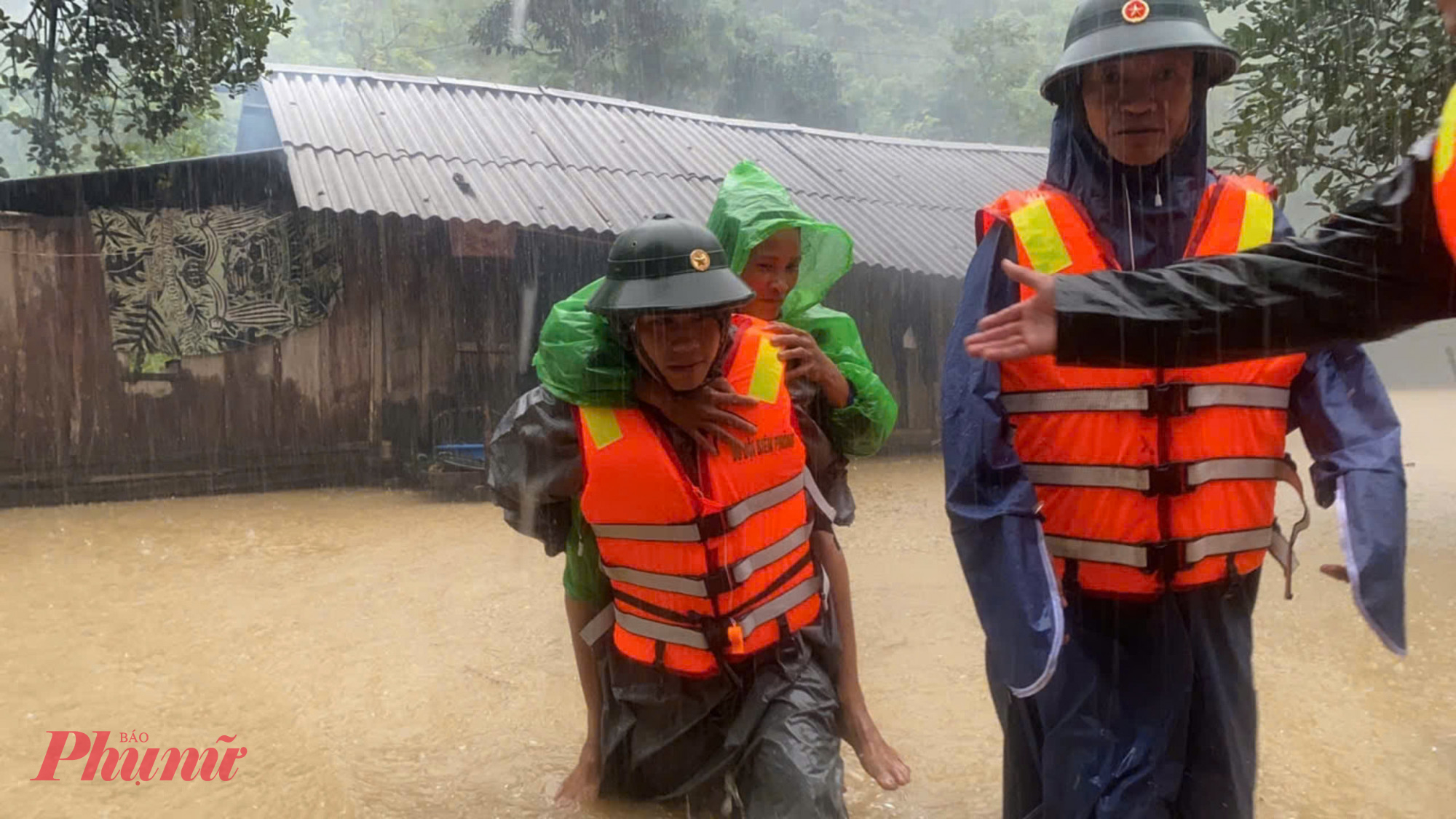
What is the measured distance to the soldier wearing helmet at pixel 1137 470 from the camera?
2.04 m

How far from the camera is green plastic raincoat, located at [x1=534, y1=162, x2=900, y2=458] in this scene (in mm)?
2699

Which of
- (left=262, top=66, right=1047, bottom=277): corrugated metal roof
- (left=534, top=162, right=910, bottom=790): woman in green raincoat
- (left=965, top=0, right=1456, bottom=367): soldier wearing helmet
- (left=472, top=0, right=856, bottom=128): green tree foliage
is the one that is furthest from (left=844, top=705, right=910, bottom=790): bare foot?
(left=472, top=0, right=856, bottom=128): green tree foliage

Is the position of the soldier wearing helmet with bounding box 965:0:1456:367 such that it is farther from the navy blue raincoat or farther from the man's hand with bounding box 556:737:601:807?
the man's hand with bounding box 556:737:601:807

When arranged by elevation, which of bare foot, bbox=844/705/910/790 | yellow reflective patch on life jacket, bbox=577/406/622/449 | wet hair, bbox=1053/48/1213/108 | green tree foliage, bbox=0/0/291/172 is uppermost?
green tree foliage, bbox=0/0/291/172

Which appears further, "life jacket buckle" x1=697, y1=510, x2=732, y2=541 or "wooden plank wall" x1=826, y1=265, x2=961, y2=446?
"wooden plank wall" x1=826, y1=265, x2=961, y2=446

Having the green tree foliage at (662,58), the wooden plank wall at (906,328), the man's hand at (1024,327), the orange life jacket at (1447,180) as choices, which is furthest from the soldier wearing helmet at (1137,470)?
the green tree foliage at (662,58)

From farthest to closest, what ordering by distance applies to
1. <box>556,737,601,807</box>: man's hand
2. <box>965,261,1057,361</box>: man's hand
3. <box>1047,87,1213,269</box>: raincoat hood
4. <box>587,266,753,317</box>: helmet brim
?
<box>556,737,601,807</box>: man's hand < <box>587,266,753,317</box>: helmet brim < <box>1047,87,1213,269</box>: raincoat hood < <box>965,261,1057,361</box>: man's hand

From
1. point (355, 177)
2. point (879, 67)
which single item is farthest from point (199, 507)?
point (879, 67)

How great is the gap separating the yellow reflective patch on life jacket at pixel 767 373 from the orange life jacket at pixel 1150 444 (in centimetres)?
78

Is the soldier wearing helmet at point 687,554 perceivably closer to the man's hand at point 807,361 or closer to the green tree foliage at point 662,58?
the man's hand at point 807,361

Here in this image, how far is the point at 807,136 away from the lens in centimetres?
1394

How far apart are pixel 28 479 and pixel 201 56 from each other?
12.6ft

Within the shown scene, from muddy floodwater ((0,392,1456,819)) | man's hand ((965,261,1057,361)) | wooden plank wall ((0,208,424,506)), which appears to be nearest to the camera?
man's hand ((965,261,1057,361))

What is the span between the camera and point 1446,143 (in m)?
1.44
